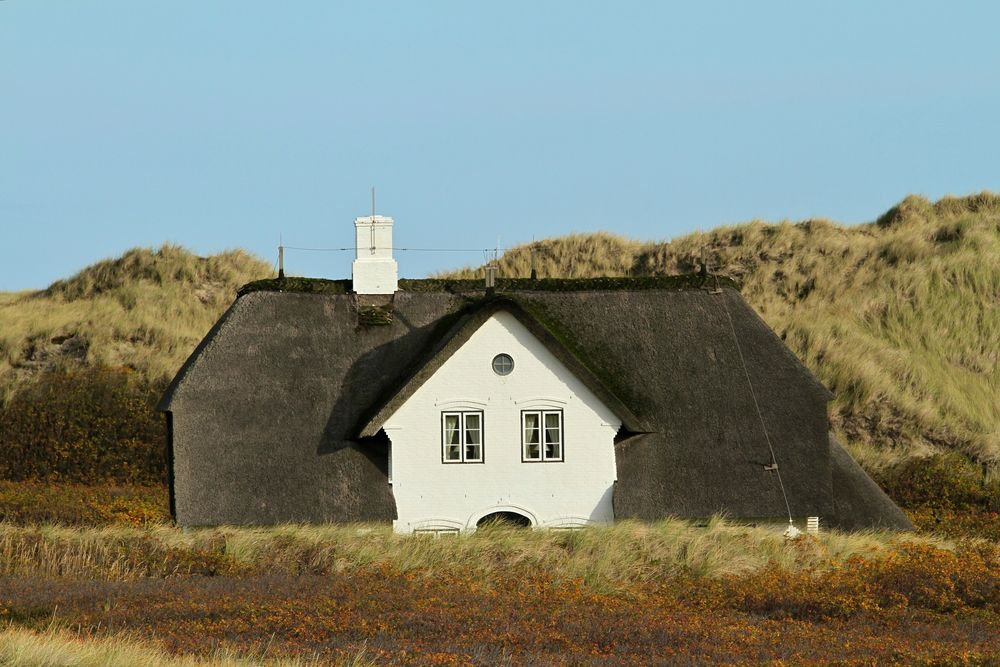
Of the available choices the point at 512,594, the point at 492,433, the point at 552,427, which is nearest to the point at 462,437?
the point at 492,433

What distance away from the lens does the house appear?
2589 centimetres

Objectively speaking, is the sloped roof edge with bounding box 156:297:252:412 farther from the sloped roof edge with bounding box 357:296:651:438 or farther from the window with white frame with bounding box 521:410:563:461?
the window with white frame with bounding box 521:410:563:461

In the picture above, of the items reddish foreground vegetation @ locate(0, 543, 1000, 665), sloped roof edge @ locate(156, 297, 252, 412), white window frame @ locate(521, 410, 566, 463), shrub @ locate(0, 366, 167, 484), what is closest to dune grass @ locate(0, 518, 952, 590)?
reddish foreground vegetation @ locate(0, 543, 1000, 665)

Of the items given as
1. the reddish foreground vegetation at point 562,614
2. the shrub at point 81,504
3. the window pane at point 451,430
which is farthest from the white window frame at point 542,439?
the shrub at point 81,504

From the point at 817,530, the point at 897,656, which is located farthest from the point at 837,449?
the point at 897,656

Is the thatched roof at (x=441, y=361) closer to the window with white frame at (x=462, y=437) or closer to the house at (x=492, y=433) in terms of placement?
the house at (x=492, y=433)

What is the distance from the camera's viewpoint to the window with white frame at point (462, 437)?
86.2 feet

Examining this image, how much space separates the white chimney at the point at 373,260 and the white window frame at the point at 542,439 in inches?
185

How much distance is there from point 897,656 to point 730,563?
26.8ft

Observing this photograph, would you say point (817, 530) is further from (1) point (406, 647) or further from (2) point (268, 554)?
(1) point (406, 647)

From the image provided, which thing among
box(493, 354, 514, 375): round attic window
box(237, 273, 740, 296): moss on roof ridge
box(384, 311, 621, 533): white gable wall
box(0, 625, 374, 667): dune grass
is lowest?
box(0, 625, 374, 667): dune grass

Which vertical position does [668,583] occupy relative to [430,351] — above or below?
below

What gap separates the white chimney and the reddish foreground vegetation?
29.6 feet

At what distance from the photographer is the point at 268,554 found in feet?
73.7
